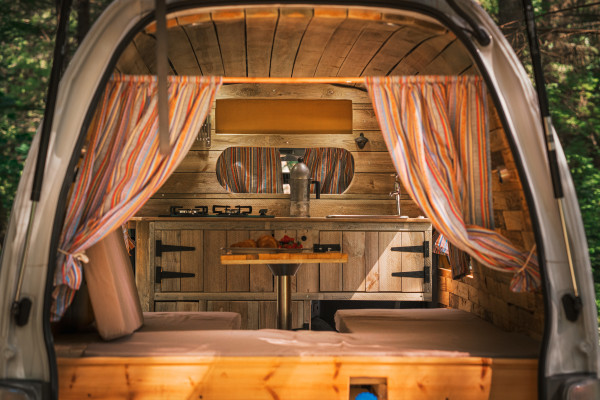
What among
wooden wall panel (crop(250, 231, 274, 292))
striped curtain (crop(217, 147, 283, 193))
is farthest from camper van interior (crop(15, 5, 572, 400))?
striped curtain (crop(217, 147, 283, 193))

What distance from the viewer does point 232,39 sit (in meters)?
3.64

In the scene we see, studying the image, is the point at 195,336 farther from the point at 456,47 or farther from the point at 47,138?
the point at 456,47

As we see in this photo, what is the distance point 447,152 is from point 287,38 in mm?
1359

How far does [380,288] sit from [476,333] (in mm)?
2165

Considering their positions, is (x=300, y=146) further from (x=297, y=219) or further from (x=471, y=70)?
(x=471, y=70)

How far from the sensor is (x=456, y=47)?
124 inches

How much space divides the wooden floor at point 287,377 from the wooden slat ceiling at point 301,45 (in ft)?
5.38

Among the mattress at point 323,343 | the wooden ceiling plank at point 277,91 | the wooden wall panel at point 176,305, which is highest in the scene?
the wooden ceiling plank at point 277,91

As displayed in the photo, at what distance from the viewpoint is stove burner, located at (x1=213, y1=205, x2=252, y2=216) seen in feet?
18.1

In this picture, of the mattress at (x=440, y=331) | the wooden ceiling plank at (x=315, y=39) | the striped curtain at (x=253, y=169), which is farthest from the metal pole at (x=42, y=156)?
the striped curtain at (x=253, y=169)

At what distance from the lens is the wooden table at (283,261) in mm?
3607

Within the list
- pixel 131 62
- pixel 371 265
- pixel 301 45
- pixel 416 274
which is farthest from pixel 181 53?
pixel 416 274

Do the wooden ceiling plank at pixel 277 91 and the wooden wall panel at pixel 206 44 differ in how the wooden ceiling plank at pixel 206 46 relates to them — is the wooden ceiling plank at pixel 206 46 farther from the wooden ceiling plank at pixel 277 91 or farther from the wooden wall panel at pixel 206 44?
the wooden ceiling plank at pixel 277 91

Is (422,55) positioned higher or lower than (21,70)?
lower
